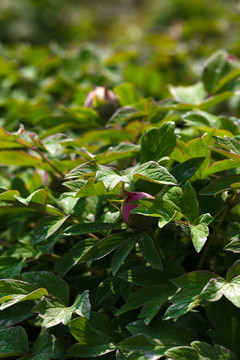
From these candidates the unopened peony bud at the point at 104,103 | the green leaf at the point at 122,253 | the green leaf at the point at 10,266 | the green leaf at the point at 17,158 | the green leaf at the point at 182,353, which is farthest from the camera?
the unopened peony bud at the point at 104,103

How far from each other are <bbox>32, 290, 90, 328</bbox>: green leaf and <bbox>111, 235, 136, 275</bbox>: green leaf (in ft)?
0.21

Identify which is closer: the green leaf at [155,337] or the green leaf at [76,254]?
the green leaf at [155,337]

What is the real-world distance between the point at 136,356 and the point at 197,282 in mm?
140

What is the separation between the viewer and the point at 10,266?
0.84 meters

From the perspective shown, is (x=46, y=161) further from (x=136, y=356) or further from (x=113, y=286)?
(x=136, y=356)

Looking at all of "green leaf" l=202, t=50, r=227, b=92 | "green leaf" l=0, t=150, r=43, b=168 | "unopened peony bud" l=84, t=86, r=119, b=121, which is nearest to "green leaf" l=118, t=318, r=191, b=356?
"green leaf" l=0, t=150, r=43, b=168

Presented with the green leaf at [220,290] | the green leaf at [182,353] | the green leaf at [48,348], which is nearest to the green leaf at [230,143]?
the green leaf at [220,290]

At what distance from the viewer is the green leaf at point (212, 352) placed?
0.58m

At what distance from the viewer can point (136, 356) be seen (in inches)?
23.3

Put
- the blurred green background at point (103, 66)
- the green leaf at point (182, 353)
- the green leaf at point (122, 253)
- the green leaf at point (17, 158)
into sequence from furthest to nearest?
1. the blurred green background at point (103, 66)
2. the green leaf at point (17, 158)
3. the green leaf at point (122, 253)
4. the green leaf at point (182, 353)

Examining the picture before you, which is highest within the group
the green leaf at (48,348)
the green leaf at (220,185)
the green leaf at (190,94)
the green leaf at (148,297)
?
the green leaf at (220,185)

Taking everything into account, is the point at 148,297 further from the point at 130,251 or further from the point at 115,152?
the point at 115,152

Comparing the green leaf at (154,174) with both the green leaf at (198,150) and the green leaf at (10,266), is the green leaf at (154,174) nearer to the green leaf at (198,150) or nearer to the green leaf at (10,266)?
the green leaf at (198,150)

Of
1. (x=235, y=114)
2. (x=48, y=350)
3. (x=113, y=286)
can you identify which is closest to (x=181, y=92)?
(x=235, y=114)
